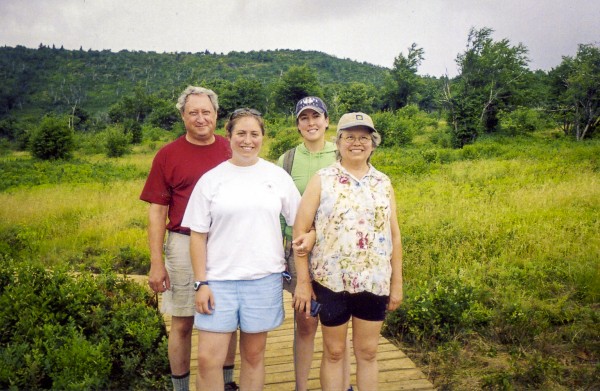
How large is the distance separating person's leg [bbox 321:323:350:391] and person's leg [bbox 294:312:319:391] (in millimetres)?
179

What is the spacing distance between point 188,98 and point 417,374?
271 centimetres

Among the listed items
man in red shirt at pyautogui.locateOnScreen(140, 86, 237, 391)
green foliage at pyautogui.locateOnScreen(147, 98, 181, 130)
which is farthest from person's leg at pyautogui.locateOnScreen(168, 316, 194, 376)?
green foliage at pyautogui.locateOnScreen(147, 98, 181, 130)

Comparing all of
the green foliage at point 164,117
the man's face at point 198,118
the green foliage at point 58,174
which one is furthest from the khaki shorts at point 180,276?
the green foliage at point 164,117

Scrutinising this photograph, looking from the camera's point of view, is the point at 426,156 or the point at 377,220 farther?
the point at 426,156

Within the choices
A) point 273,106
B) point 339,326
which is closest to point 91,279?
point 339,326

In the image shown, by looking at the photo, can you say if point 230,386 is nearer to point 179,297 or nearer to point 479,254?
point 179,297

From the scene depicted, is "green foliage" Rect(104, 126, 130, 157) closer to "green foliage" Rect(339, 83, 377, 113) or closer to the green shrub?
the green shrub

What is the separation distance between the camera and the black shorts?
2.13m

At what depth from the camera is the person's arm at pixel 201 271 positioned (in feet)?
6.68

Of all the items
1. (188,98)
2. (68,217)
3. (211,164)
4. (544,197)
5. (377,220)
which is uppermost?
(188,98)

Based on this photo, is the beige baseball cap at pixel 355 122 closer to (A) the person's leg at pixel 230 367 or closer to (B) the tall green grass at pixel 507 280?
(A) the person's leg at pixel 230 367

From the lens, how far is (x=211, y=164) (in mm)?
2422

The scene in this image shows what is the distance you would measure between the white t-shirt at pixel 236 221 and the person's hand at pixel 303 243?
4.9 inches

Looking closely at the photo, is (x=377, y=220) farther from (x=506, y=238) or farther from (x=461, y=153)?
(x=461, y=153)
